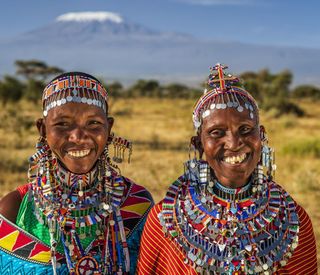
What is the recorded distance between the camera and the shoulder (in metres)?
3.38

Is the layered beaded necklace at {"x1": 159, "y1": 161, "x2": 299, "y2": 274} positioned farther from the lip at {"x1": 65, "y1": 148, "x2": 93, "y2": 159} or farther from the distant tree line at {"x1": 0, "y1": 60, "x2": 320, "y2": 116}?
the distant tree line at {"x1": 0, "y1": 60, "x2": 320, "y2": 116}

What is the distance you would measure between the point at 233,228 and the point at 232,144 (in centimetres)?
52

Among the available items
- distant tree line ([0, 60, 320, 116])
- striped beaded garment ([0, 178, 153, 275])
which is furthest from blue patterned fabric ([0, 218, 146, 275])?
distant tree line ([0, 60, 320, 116])

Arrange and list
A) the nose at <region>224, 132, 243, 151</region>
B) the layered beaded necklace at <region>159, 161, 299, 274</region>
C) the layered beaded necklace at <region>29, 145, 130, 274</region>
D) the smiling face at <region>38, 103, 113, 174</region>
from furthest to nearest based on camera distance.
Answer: the layered beaded necklace at <region>29, 145, 130, 274</region>, the smiling face at <region>38, 103, 113, 174</region>, the layered beaded necklace at <region>159, 161, 299, 274</region>, the nose at <region>224, 132, 243, 151</region>

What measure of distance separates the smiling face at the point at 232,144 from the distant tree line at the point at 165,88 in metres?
11.3

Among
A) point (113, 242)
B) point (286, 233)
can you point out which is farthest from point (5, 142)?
point (286, 233)

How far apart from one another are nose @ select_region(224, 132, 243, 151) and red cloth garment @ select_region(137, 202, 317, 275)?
63 cm

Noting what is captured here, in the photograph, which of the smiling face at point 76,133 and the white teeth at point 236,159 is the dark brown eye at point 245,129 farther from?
the smiling face at point 76,133

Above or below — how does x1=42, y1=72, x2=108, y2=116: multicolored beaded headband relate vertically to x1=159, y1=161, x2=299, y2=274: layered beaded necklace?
above

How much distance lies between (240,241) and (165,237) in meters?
0.46

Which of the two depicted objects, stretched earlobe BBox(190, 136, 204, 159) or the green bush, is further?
the green bush

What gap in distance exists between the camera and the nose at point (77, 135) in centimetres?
314

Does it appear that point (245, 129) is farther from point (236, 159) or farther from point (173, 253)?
point (173, 253)

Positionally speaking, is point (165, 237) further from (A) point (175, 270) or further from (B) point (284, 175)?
(B) point (284, 175)
